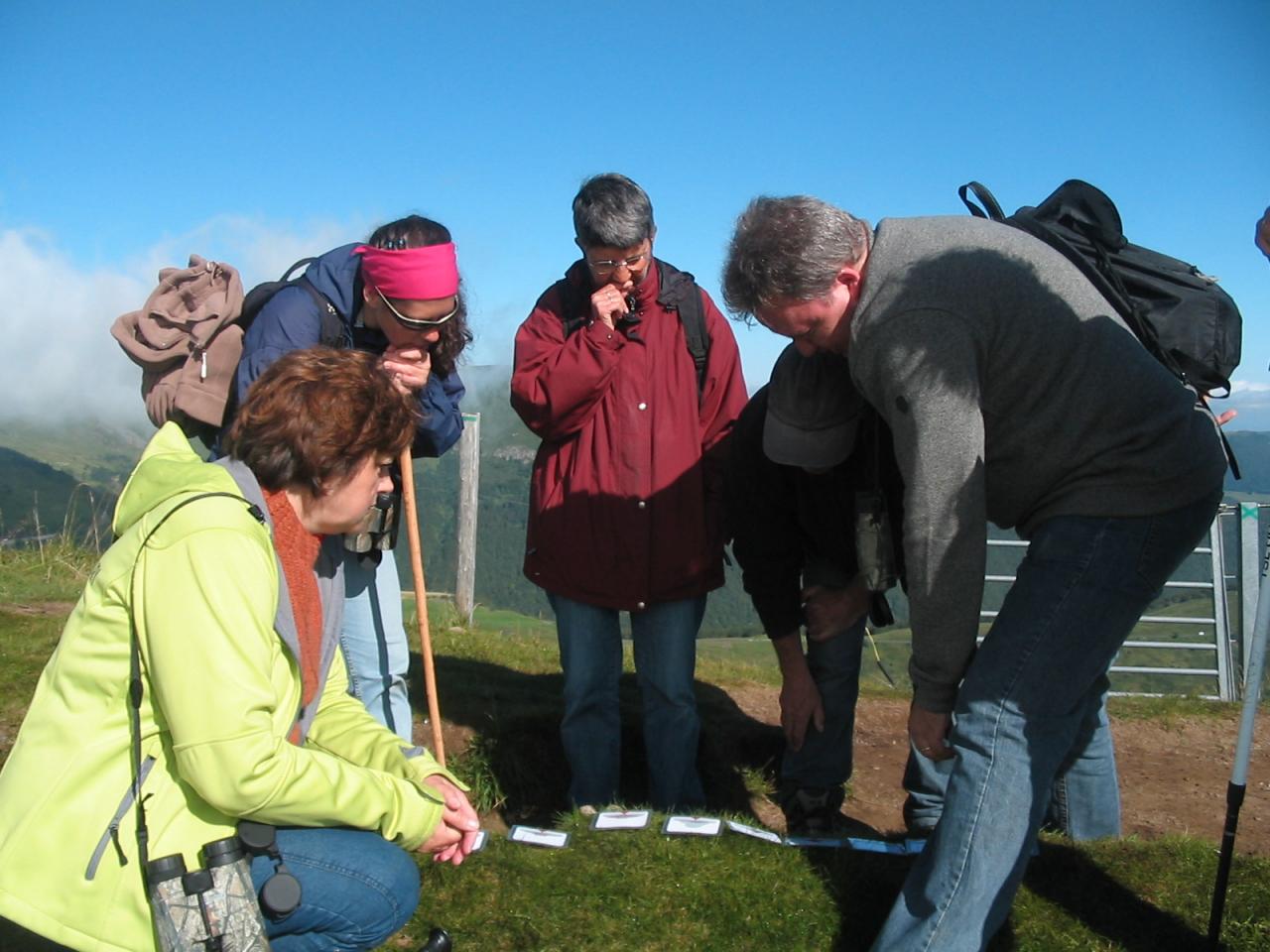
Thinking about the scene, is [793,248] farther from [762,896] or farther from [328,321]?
[762,896]

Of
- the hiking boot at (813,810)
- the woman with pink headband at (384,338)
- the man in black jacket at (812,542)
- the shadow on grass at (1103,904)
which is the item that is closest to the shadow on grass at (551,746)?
the hiking boot at (813,810)

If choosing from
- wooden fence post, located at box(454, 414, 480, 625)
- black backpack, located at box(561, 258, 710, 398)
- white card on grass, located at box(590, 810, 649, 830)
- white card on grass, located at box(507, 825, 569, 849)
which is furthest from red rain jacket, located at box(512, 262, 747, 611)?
wooden fence post, located at box(454, 414, 480, 625)

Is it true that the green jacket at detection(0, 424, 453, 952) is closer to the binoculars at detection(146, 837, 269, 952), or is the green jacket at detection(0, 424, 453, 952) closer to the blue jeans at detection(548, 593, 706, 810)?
the binoculars at detection(146, 837, 269, 952)

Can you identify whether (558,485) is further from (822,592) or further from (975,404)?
(975,404)

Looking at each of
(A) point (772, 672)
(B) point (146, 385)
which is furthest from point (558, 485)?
(A) point (772, 672)

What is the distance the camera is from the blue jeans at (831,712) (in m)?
4.75

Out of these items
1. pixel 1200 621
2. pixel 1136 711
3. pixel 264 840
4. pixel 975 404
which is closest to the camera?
pixel 264 840

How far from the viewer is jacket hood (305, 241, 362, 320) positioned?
13.9 ft

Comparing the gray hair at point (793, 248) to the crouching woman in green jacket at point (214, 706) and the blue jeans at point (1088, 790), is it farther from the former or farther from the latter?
the blue jeans at point (1088, 790)

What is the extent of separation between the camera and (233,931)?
256 cm

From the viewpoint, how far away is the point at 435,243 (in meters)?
4.18

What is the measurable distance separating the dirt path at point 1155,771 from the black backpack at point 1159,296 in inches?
104

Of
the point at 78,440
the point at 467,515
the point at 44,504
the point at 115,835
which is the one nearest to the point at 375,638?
the point at 115,835

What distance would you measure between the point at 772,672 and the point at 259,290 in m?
4.97
